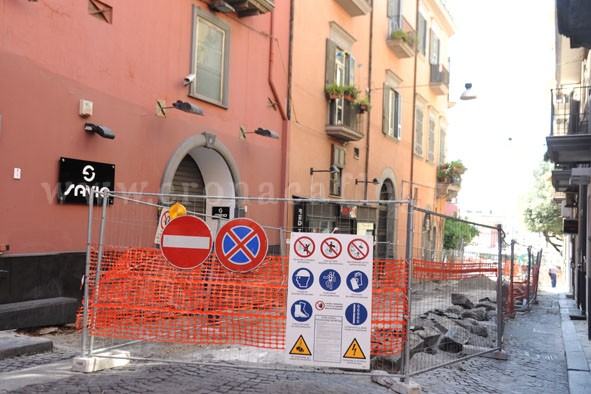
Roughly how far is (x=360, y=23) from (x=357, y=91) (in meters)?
2.96

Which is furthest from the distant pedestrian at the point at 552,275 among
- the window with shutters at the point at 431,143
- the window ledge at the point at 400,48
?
the window ledge at the point at 400,48

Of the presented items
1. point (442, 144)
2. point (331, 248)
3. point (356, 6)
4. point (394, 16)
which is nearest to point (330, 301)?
point (331, 248)

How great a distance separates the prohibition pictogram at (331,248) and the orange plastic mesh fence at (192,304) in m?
0.62

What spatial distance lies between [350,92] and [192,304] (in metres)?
11.6

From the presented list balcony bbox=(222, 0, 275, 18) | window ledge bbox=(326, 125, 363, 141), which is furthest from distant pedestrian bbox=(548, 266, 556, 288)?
balcony bbox=(222, 0, 275, 18)

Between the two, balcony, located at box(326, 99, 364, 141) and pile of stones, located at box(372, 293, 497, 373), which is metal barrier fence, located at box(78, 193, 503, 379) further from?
balcony, located at box(326, 99, 364, 141)

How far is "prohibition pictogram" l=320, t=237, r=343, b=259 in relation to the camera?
5680mm

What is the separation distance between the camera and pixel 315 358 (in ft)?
18.5

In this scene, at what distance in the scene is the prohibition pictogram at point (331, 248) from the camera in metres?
Answer: 5.68

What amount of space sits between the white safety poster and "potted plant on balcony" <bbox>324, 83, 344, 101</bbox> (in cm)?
1145

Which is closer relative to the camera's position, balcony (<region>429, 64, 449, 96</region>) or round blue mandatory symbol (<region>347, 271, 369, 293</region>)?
round blue mandatory symbol (<region>347, 271, 369, 293</region>)

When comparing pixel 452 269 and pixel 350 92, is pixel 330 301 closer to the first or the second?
pixel 452 269

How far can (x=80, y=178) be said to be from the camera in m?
9.13

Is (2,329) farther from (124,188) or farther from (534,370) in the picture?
(534,370)
